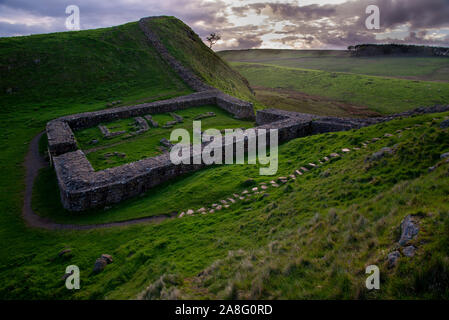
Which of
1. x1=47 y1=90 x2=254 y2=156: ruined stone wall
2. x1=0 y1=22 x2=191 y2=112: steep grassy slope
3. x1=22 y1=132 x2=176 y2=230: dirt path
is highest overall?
x1=0 y1=22 x2=191 y2=112: steep grassy slope

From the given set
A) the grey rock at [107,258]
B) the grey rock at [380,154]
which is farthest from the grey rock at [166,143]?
the grey rock at [380,154]

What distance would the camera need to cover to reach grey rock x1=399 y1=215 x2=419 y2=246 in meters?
5.86

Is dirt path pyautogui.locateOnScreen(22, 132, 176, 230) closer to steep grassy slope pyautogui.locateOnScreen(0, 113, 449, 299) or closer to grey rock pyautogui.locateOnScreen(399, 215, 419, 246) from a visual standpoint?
steep grassy slope pyautogui.locateOnScreen(0, 113, 449, 299)

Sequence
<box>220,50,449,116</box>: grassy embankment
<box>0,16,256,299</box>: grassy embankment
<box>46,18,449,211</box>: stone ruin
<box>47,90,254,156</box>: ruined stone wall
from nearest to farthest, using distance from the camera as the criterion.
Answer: <box>0,16,256,299</box>: grassy embankment
<box>46,18,449,211</box>: stone ruin
<box>47,90,254,156</box>: ruined stone wall
<box>220,50,449,116</box>: grassy embankment

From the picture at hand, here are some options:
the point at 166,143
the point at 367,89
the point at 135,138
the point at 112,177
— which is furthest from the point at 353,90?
the point at 112,177

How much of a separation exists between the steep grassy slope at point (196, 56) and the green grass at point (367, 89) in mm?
25569

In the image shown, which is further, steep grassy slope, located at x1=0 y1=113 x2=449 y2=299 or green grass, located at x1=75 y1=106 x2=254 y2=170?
green grass, located at x1=75 y1=106 x2=254 y2=170

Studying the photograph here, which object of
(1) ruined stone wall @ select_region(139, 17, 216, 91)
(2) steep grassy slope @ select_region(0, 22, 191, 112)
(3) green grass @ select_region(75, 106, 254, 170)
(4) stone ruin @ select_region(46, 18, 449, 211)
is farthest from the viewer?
(1) ruined stone wall @ select_region(139, 17, 216, 91)

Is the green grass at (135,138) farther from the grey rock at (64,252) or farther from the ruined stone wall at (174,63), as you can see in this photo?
the ruined stone wall at (174,63)

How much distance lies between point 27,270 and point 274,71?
107 meters

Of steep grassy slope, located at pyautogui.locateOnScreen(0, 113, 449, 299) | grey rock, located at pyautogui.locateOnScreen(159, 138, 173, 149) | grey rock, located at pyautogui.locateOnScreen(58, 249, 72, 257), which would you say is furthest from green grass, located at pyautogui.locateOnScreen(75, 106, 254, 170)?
grey rock, located at pyautogui.locateOnScreen(58, 249, 72, 257)

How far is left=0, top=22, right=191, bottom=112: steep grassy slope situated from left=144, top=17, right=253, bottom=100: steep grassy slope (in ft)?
15.6

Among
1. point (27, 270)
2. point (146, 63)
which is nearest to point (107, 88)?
point (146, 63)
